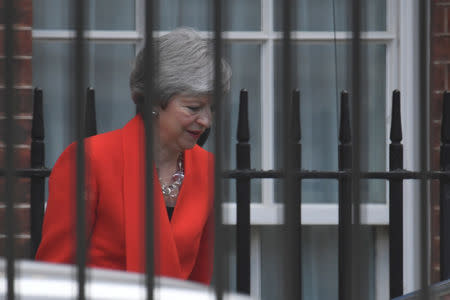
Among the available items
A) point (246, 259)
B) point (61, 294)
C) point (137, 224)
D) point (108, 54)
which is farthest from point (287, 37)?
point (108, 54)

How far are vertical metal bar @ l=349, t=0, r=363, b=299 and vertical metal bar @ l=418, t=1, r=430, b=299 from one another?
91 mm

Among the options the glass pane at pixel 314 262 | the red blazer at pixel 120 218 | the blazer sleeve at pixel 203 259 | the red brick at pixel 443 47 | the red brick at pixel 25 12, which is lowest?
the glass pane at pixel 314 262

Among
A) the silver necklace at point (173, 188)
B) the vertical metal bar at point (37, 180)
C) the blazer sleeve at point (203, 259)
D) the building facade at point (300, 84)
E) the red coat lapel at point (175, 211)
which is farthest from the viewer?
the building facade at point (300, 84)

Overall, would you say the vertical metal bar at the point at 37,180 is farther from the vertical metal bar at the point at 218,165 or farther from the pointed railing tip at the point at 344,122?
the vertical metal bar at the point at 218,165

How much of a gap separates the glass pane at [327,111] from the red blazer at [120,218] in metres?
1.79

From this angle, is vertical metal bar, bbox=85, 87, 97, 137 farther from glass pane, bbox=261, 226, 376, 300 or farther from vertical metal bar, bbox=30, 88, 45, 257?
glass pane, bbox=261, 226, 376, 300

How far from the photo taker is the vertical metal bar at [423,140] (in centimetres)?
119

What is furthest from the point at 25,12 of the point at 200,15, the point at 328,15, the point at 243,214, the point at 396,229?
the point at 396,229

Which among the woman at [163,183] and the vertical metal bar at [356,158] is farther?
the woman at [163,183]

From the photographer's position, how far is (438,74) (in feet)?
13.5

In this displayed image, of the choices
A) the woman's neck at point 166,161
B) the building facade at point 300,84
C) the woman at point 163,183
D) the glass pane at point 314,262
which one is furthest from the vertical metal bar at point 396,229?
the glass pane at point 314,262

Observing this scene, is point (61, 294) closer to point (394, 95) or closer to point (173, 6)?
point (394, 95)

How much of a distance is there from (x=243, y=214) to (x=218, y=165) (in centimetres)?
190

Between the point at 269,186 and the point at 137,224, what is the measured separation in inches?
72.3
